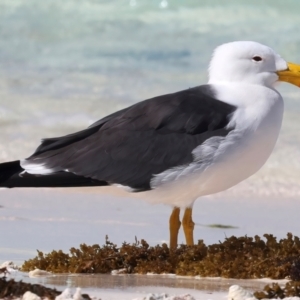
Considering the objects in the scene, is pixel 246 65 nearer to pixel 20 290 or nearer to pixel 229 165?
pixel 229 165

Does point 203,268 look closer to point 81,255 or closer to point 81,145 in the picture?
point 81,255

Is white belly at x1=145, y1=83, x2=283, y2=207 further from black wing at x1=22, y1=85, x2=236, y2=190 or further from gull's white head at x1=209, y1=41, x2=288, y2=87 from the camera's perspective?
gull's white head at x1=209, y1=41, x2=288, y2=87

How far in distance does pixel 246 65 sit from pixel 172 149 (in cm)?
126

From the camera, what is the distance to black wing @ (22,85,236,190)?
8.88 metres

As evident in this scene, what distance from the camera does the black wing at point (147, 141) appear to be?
8.88 metres

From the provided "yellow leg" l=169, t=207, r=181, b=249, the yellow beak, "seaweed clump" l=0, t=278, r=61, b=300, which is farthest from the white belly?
"seaweed clump" l=0, t=278, r=61, b=300

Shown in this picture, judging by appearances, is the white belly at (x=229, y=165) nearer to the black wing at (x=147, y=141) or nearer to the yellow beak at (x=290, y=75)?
the black wing at (x=147, y=141)

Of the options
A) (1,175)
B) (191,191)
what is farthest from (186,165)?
(1,175)

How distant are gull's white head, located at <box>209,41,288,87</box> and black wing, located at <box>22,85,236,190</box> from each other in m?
0.53

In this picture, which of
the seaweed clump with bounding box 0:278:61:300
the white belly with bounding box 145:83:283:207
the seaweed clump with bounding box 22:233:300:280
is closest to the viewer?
the seaweed clump with bounding box 0:278:61:300

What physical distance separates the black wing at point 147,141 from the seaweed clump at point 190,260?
0.68m

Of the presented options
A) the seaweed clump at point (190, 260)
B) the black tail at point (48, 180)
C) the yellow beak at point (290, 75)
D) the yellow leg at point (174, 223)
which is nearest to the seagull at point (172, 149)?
the black tail at point (48, 180)

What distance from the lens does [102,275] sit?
812 centimetres

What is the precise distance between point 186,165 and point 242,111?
727 millimetres
